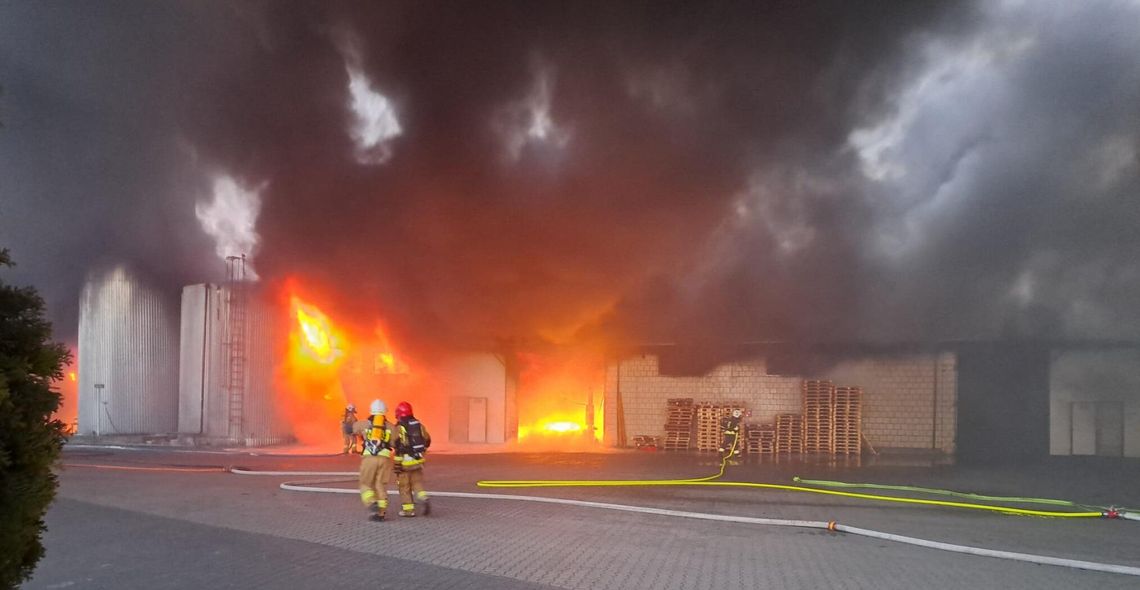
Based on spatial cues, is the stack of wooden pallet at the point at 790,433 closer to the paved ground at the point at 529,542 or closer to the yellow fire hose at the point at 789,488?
the yellow fire hose at the point at 789,488

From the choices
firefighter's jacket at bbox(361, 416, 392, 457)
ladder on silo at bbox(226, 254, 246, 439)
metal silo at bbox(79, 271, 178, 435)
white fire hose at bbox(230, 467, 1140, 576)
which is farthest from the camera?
metal silo at bbox(79, 271, 178, 435)

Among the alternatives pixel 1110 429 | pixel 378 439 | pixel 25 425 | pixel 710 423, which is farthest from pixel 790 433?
pixel 25 425

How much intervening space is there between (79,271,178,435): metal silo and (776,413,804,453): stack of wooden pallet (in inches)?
778

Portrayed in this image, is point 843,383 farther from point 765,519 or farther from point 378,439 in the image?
point 378,439

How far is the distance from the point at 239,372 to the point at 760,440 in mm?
15198

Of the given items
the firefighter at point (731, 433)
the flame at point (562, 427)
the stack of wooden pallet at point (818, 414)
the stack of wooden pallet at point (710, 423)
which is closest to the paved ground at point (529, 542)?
the firefighter at point (731, 433)

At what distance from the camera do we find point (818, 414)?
1945 centimetres

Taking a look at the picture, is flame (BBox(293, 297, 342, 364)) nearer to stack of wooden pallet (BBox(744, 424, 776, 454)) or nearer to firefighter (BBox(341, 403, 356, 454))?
firefighter (BBox(341, 403, 356, 454))

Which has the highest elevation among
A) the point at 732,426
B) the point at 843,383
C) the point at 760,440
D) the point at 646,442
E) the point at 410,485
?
the point at 843,383

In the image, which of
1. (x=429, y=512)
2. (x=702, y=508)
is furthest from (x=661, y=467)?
(x=429, y=512)

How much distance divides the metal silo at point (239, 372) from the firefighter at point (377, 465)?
43.9 ft

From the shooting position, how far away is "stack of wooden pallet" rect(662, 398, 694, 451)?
2020 cm

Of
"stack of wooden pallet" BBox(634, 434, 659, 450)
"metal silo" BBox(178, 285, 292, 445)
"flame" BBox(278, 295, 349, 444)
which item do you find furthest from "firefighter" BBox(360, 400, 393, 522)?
"flame" BBox(278, 295, 349, 444)

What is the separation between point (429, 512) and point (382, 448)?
A: 1018 millimetres
